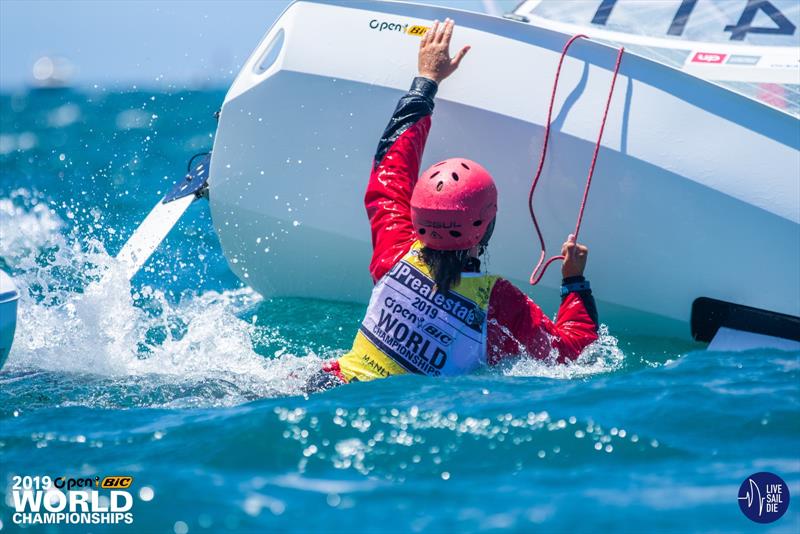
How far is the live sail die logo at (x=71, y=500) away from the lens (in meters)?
2.56

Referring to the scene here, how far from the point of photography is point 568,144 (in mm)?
3844

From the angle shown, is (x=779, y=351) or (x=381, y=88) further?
(x=381, y=88)

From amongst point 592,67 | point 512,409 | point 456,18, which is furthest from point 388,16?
point 512,409

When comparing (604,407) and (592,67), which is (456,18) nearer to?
(592,67)

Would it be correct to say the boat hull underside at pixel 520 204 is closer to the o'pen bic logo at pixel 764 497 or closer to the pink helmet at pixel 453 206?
the pink helmet at pixel 453 206

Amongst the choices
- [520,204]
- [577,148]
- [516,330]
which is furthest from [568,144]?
[516,330]

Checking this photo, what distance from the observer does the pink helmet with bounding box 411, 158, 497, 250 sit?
131 inches

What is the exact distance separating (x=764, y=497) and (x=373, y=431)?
1052mm

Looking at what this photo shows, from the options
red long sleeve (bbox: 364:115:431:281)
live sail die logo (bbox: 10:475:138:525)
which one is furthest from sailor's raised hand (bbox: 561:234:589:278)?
live sail die logo (bbox: 10:475:138:525)

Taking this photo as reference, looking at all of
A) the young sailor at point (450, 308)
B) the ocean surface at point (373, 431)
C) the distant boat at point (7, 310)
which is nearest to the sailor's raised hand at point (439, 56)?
the young sailor at point (450, 308)

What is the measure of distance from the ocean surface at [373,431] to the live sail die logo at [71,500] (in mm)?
27

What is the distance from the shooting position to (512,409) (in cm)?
A: 299

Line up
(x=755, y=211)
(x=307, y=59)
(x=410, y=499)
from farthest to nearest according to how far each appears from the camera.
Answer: (x=307, y=59), (x=755, y=211), (x=410, y=499)

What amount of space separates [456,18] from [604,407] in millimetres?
1699
